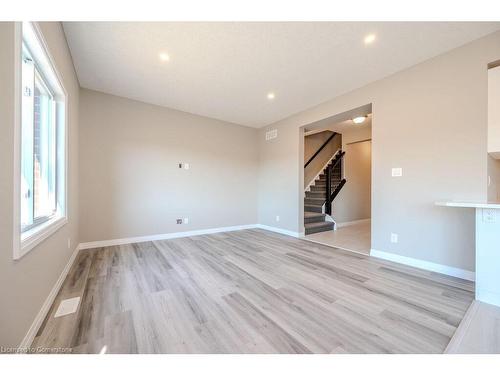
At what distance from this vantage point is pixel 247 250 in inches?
127

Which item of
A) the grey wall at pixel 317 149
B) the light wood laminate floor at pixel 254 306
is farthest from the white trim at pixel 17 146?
the grey wall at pixel 317 149

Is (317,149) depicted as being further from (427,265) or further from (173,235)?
(173,235)

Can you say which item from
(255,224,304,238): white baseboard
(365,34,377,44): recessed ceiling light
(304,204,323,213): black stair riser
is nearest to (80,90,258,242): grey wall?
(255,224,304,238): white baseboard

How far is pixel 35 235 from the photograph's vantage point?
4.55 ft

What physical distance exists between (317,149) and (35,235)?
670cm

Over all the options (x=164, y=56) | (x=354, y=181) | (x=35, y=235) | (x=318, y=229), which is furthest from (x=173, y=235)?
(x=354, y=181)

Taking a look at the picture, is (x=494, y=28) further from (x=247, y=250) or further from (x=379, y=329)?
(x=247, y=250)

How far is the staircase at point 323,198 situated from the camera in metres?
4.84

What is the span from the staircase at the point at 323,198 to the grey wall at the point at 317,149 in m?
0.45

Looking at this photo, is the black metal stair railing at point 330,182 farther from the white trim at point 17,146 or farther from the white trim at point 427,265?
the white trim at point 17,146

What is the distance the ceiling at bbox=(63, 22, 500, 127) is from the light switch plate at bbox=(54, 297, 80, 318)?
2.72 m

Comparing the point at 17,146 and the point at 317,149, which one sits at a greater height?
the point at 317,149
